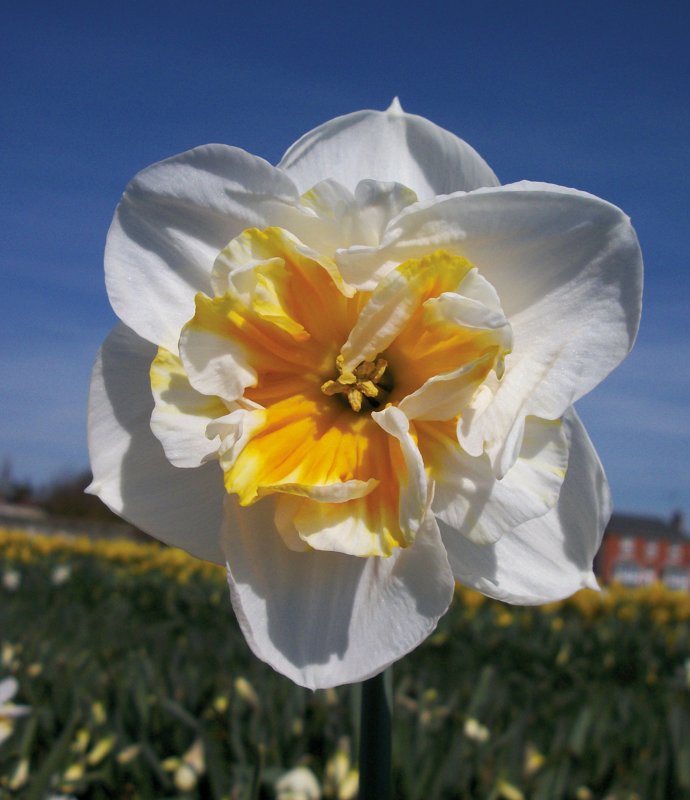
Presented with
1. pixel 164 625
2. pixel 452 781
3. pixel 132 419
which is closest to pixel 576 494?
pixel 132 419

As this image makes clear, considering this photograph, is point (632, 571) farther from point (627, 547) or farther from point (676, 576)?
point (676, 576)

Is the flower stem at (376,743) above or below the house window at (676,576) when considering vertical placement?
above

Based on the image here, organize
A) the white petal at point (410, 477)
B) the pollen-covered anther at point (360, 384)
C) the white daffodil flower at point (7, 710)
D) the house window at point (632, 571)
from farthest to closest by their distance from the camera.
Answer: the house window at point (632, 571), the white daffodil flower at point (7, 710), the pollen-covered anther at point (360, 384), the white petal at point (410, 477)

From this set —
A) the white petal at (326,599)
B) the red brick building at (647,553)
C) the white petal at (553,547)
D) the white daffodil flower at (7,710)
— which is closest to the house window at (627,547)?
the red brick building at (647,553)

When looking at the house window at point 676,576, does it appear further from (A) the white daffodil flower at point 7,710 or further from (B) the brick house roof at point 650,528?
(A) the white daffodil flower at point 7,710

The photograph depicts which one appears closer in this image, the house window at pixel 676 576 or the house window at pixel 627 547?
the house window at pixel 676 576

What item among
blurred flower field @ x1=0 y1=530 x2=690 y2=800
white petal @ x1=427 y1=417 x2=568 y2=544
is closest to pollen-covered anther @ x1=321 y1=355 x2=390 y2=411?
white petal @ x1=427 y1=417 x2=568 y2=544
